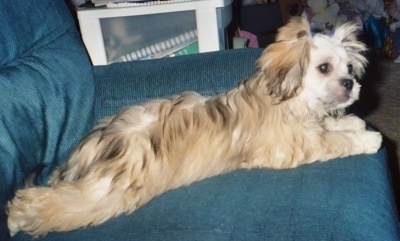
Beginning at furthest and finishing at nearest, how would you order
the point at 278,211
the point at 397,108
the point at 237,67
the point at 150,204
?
the point at 397,108 < the point at 237,67 < the point at 150,204 < the point at 278,211

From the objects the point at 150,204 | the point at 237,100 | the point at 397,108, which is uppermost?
the point at 237,100

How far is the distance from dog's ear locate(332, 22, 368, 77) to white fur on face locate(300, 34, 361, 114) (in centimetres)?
5

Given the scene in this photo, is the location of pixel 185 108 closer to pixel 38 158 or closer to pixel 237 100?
pixel 237 100

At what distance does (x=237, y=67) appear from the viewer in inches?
68.2

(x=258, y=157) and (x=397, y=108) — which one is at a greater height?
(x=258, y=157)

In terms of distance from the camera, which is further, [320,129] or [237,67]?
[237,67]

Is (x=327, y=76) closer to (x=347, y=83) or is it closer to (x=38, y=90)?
(x=347, y=83)

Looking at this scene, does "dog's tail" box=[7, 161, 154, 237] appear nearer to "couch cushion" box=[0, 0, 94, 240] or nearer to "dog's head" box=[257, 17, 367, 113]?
"couch cushion" box=[0, 0, 94, 240]

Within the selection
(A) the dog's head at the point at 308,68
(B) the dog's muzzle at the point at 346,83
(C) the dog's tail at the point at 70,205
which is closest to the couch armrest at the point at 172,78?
(A) the dog's head at the point at 308,68

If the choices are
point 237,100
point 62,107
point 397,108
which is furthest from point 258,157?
point 397,108

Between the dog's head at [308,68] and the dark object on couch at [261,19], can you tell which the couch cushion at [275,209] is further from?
the dark object on couch at [261,19]

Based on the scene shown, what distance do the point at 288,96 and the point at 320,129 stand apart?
0.56ft

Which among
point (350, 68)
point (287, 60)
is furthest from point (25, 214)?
point (350, 68)

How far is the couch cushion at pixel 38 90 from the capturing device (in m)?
1.37
